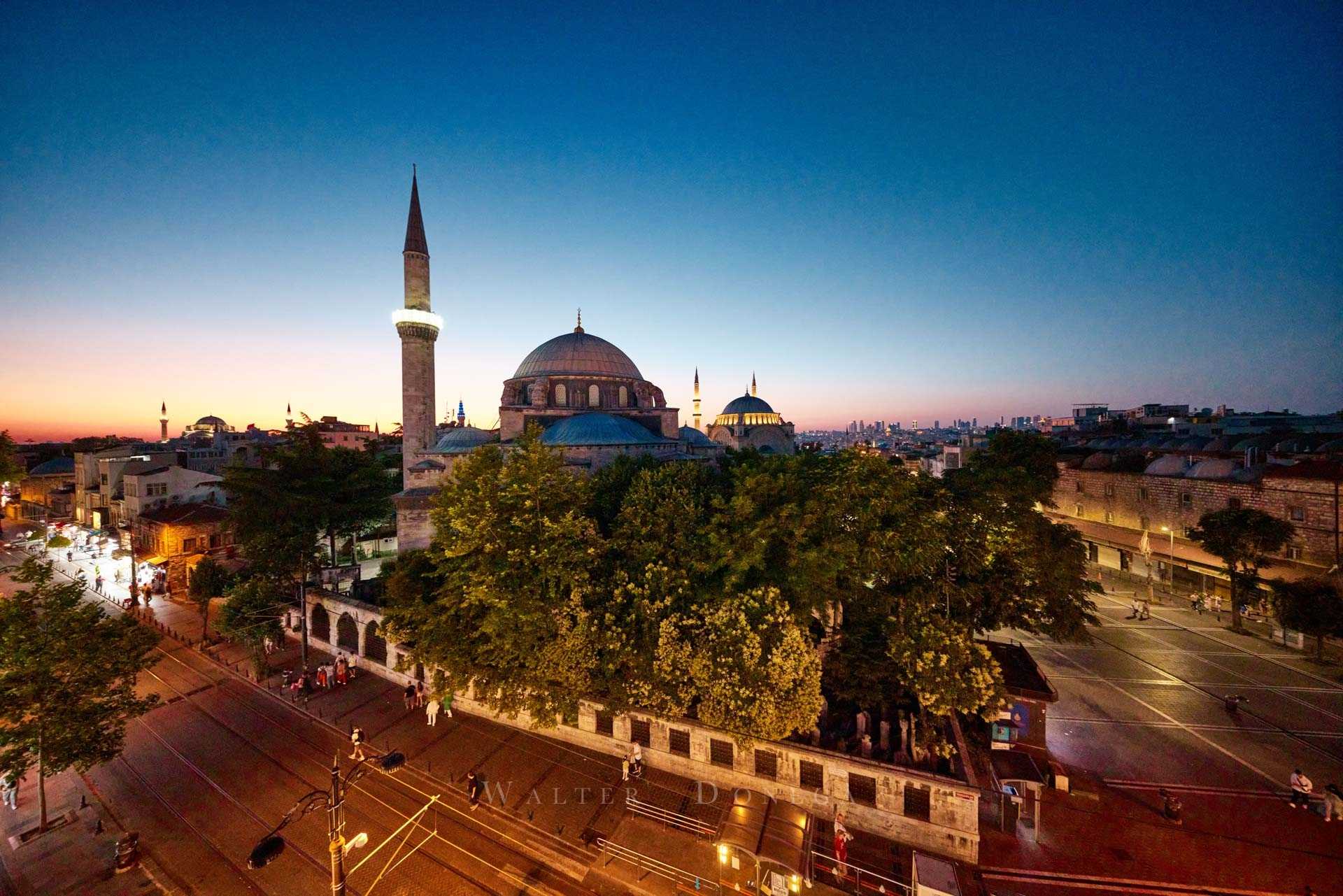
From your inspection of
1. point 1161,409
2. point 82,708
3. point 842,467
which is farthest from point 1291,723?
point 1161,409

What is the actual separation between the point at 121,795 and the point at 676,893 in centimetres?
1639

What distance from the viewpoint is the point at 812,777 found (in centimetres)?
1316

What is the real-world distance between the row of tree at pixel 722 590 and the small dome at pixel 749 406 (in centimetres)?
6252

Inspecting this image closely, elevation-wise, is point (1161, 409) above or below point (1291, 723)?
above

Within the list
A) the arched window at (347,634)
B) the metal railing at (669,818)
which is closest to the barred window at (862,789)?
the metal railing at (669,818)

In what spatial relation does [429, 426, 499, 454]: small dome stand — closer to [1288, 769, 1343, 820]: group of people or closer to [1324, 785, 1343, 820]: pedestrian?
[1288, 769, 1343, 820]: group of people

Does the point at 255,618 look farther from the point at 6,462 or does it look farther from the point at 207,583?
the point at 6,462

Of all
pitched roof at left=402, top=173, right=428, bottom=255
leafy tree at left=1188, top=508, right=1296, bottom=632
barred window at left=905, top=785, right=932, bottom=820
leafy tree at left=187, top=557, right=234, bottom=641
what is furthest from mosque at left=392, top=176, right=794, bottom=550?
leafy tree at left=1188, top=508, right=1296, bottom=632

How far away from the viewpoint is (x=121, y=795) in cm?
1385

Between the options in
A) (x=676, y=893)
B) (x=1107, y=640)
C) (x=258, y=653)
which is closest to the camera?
(x=676, y=893)

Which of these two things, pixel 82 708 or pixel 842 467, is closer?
pixel 82 708

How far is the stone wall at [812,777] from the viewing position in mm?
11727

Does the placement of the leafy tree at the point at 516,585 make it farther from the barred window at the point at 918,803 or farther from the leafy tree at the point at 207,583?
the leafy tree at the point at 207,583

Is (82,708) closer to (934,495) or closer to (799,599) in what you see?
(799,599)
